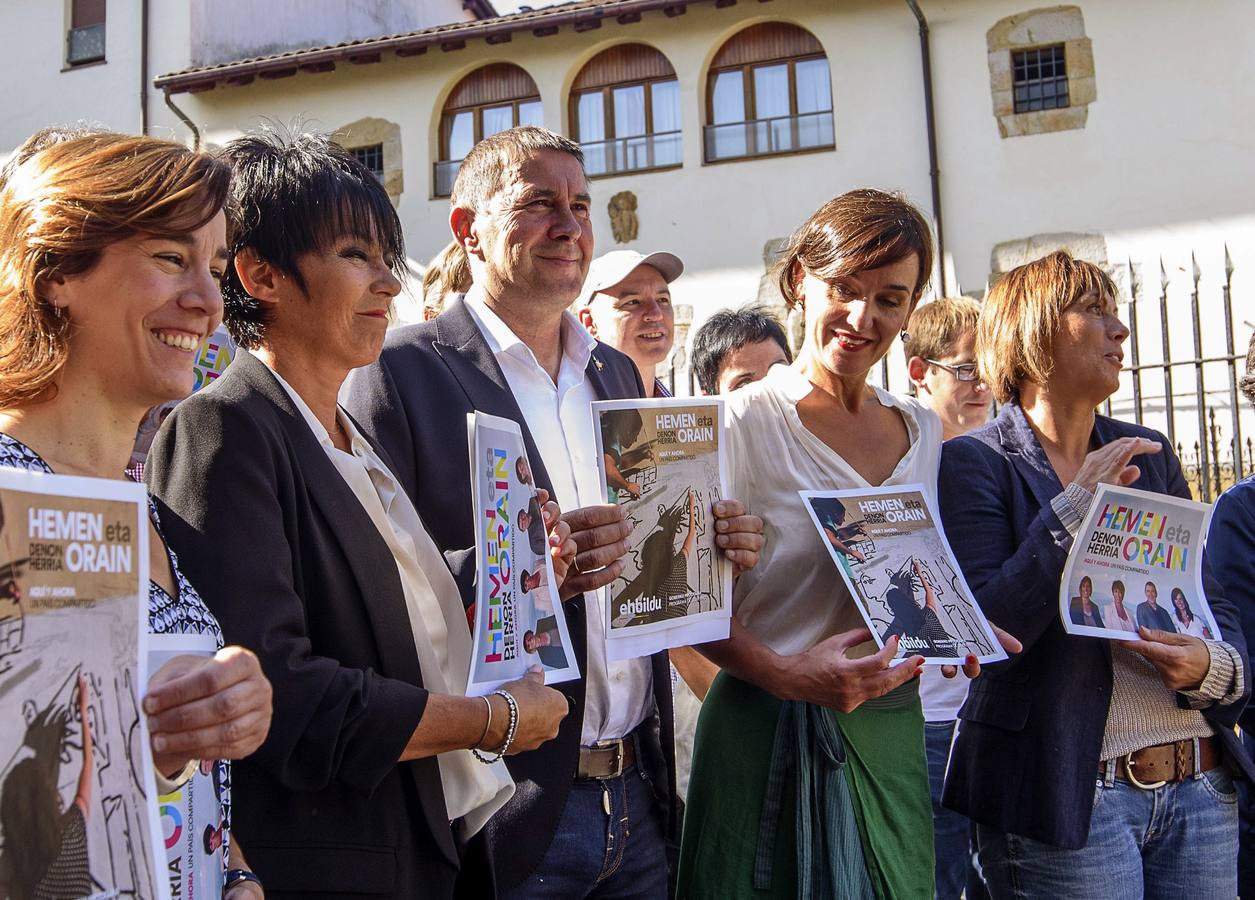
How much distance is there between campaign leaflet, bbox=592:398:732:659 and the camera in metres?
2.35

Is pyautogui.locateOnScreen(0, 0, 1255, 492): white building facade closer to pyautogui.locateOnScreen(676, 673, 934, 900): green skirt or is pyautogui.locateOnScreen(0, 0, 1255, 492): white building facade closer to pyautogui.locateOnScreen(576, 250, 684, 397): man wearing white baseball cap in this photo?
pyautogui.locateOnScreen(576, 250, 684, 397): man wearing white baseball cap

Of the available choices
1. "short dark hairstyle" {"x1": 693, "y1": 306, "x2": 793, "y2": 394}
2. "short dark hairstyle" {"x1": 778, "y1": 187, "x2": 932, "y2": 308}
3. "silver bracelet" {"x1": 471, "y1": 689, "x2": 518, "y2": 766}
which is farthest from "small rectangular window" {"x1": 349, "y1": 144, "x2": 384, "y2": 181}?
"silver bracelet" {"x1": 471, "y1": 689, "x2": 518, "y2": 766}

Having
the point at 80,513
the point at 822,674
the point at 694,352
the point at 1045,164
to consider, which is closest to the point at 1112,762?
the point at 822,674

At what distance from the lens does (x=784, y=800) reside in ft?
8.27

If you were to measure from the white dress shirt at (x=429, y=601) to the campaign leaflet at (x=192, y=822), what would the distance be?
46 centimetres

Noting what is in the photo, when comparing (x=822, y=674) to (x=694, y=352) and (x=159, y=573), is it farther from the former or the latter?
(x=694, y=352)

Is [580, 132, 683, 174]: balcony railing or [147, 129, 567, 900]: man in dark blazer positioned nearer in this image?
[147, 129, 567, 900]: man in dark blazer

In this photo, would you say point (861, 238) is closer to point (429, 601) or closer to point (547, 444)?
point (547, 444)

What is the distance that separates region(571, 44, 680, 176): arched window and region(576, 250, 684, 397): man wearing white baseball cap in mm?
11149

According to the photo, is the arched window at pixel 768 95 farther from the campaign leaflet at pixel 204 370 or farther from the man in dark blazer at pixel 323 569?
→ the man in dark blazer at pixel 323 569

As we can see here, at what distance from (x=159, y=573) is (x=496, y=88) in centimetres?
1541

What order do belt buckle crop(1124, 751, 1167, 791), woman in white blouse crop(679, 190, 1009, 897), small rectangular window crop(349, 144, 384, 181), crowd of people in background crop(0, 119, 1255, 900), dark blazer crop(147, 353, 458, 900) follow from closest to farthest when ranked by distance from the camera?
crowd of people in background crop(0, 119, 1255, 900)
dark blazer crop(147, 353, 458, 900)
woman in white blouse crop(679, 190, 1009, 897)
belt buckle crop(1124, 751, 1167, 791)
small rectangular window crop(349, 144, 384, 181)

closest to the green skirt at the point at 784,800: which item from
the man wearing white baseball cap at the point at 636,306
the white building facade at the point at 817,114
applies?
the man wearing white baseball cap at the point at 636,306

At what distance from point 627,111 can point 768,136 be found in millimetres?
1881
